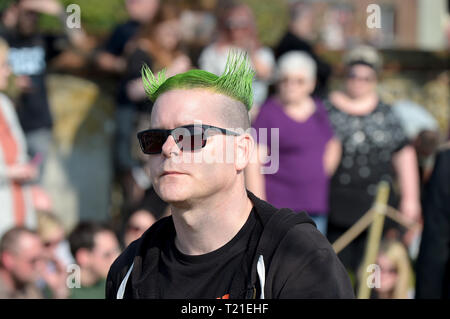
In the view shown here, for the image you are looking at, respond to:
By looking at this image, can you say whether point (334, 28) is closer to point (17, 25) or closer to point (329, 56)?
point (329, 56)

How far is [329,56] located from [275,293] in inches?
246

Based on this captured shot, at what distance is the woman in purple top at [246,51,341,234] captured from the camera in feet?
20.3

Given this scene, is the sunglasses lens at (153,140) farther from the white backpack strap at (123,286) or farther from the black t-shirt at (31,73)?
the black t-shirt at (31,73)

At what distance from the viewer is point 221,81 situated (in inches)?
109

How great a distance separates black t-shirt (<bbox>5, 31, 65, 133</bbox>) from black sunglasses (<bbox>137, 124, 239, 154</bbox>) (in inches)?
162

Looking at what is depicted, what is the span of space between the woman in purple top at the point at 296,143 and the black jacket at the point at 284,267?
3.34m

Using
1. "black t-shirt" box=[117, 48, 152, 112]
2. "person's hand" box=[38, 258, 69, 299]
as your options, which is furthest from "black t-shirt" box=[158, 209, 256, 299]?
"black t-shirt" box=[117, 48, 152, 112]

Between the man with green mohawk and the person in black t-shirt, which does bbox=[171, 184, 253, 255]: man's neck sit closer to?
the man with green mohawk

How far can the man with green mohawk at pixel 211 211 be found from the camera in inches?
103

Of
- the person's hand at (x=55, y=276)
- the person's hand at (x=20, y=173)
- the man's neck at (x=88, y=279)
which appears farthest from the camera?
the person's hand at (x=20, y=173)

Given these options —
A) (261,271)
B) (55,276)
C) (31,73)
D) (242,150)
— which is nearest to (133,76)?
(31,73)

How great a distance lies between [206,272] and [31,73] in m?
4.41

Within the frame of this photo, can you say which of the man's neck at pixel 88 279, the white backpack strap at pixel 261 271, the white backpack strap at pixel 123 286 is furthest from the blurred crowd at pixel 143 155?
the white backpack strap at pixel 261 271

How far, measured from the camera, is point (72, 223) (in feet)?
23.6
